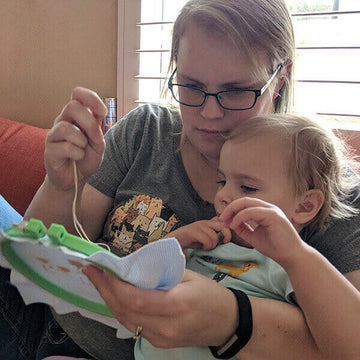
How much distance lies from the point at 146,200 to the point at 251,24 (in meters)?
0.44

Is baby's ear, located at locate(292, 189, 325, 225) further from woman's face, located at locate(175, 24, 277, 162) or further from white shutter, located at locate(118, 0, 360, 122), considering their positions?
white shutter, located at locate(118, 0, 360, 122)

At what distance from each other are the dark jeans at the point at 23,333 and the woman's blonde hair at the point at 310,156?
548mm

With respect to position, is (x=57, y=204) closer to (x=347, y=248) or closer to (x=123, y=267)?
(x=123, y=267)

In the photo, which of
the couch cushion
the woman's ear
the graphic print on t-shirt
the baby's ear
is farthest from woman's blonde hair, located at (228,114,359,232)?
the couch cushion

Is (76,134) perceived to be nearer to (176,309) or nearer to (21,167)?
(176,309)

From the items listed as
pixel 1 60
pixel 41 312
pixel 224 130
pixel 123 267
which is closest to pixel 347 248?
pixel 224 130

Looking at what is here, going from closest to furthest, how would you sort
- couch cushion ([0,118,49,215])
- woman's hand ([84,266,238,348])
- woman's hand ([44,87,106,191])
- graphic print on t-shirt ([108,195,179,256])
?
1. woman's hand ([84,266,238,348])
2. woman's hand ([44,87,106,191])
3. graphic print on t-shirt ([108,195,179,256])
4. couch cushion ([0,118,49,215])

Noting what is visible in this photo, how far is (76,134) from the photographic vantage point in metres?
0.69

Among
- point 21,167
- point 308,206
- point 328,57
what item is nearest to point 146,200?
point 308,206

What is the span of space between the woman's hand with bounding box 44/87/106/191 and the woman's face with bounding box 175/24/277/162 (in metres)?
0.25

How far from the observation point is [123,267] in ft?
1.60

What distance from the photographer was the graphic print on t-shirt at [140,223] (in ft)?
3.06

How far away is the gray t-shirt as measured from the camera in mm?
826

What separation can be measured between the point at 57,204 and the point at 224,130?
14.7 inches
